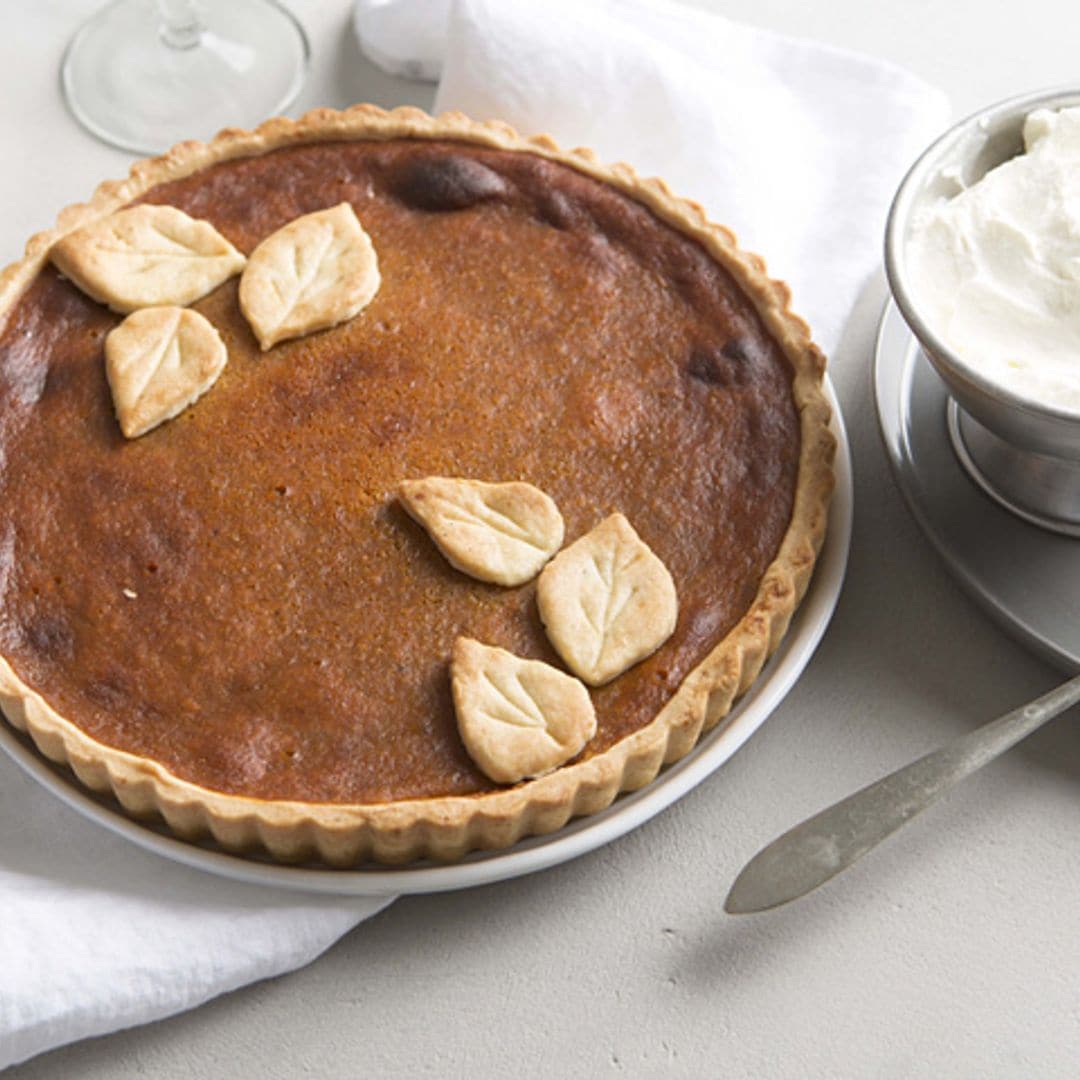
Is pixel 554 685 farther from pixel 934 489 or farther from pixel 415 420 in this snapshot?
pixel 934 489

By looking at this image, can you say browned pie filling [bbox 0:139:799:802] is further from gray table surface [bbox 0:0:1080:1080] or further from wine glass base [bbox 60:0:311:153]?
wine glass base [bbox 60:0:311:153]

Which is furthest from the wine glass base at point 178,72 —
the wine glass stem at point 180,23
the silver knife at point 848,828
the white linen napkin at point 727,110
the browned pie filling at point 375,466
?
the silver knife at point 848,828

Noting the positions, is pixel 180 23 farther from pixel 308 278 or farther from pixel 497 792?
pixel 497 792

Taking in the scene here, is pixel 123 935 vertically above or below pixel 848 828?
below

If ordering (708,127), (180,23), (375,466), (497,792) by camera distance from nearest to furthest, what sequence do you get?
(497,792), (375,466), (708,127), (180,23)

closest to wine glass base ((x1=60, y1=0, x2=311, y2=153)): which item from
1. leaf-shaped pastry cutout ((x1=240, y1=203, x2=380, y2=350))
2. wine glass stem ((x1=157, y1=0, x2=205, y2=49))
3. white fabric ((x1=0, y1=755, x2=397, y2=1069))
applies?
wine glass stem ((x1=157, y1=0, x2=205, y2=49))

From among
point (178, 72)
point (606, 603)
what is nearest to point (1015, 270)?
point (606, 603)
